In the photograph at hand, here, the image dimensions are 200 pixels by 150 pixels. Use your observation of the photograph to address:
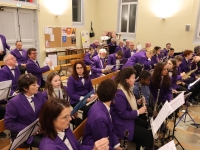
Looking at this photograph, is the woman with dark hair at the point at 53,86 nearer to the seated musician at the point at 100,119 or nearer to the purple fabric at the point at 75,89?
the purple fabric at the point at 75,89

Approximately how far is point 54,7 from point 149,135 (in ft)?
22.8

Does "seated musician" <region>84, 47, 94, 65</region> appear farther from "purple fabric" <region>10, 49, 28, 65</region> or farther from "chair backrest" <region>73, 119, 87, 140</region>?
"chair backrest" <region>73, 119, 87, 140</region>

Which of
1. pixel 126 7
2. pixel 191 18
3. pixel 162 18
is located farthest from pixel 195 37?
pixel 126 7

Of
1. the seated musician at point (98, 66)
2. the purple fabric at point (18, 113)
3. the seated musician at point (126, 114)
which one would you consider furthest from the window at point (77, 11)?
the purple fabric at point (18, 113)

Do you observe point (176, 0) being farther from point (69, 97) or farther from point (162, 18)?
point (69, 97)

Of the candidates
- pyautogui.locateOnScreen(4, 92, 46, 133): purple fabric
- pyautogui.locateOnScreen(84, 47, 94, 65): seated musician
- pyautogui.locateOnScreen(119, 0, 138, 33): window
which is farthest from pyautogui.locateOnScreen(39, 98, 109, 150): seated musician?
pyautogui.locateOnScreen(119, 0, 138, 33): window

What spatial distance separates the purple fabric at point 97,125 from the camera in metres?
1.68

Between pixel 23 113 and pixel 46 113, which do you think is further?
pixel 23 113

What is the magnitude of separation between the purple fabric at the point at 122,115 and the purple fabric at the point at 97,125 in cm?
44

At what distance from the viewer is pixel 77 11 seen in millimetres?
9336

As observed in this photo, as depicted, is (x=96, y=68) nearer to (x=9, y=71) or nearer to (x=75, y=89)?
(x=75, y=89)

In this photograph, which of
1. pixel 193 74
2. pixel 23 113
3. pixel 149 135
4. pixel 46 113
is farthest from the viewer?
pixel 193 74

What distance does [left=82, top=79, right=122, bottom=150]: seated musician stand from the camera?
1687mm

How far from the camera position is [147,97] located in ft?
9.80
